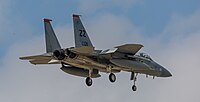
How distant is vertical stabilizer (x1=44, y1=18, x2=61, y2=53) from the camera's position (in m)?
86.3

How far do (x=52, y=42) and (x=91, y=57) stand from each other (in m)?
4.02

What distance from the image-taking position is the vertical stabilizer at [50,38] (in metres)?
86.3

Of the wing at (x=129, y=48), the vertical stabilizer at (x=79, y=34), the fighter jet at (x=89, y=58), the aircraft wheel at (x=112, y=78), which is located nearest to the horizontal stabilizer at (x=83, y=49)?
the fighter jet at (x=89, y=58)

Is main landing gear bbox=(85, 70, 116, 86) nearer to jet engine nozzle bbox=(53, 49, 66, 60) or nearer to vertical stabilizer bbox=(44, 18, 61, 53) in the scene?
vertical stabilizer bbox=(44, 18, 61, 53)

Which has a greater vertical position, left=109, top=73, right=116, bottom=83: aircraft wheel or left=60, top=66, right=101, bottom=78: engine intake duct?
left=60, top=66, right=101, bottom=78: engine intake duct

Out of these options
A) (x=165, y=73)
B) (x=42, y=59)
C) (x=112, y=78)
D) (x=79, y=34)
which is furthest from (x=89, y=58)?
(x=165, y=73)

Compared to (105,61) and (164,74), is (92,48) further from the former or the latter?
(164,74)

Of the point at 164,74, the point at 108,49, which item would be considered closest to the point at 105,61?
the point at 108,49

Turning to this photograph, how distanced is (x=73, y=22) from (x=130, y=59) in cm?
538

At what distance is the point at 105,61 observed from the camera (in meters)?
85.5

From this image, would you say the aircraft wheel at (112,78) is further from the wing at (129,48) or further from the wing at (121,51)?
the wing at (129,48)

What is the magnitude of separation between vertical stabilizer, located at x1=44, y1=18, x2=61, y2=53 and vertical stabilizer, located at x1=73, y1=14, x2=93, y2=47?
6.45ft

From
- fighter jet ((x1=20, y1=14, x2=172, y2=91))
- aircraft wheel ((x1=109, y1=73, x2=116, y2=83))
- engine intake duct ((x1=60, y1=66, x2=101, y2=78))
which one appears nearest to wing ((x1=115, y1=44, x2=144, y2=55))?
fighter jet ((x1=20, y1=14, x2=172, y2=91))

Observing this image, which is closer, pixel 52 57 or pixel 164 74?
pixel 52 57
